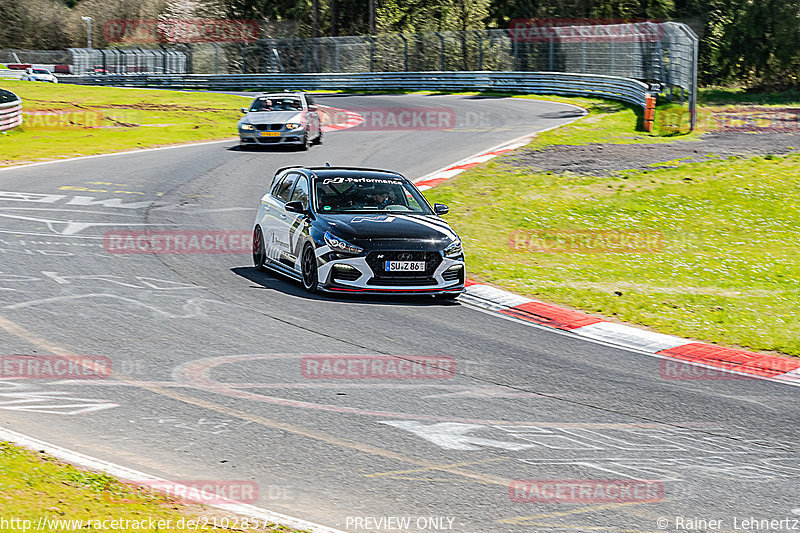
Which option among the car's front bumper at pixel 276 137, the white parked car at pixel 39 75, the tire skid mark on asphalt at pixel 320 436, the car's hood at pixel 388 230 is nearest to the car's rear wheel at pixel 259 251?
the car's hood at pixel 388 230

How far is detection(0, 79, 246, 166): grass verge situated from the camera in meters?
29.0

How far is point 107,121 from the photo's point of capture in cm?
3609

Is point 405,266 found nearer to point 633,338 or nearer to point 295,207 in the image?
point 295,207

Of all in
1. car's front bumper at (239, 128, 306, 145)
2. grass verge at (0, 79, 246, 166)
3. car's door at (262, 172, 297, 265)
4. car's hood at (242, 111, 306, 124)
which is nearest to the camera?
car's door at (262, 172, 297, 265)

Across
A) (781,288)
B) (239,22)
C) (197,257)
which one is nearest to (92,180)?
(197,257)

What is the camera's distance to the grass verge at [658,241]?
12.9 metres

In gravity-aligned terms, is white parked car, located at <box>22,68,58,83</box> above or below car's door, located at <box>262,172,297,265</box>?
above

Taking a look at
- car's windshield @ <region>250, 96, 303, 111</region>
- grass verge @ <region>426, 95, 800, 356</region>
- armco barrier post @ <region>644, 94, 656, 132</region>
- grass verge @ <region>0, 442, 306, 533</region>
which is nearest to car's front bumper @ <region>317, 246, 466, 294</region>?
grass verge @ <region>426, 95, 800, 356</region>

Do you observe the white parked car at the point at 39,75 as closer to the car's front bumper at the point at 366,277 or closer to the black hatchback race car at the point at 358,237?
the black hatchback race car at the point at 358,237

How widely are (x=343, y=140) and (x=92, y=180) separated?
9.99m

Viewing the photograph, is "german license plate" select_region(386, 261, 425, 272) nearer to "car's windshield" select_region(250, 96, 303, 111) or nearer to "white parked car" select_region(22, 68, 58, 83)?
"car's windshield" select_region(250, 96, 303, 111)

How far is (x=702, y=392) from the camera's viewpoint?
30.5 ft

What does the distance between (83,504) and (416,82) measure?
47.8m

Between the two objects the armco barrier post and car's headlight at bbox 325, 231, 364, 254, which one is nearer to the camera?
car's headlight at bbox 325, 231, 364, 254
